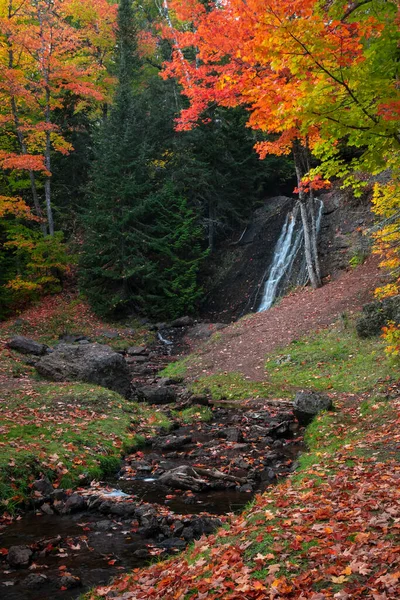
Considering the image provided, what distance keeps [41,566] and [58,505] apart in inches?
66.2

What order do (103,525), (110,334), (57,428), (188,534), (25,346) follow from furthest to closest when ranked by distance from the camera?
(110,334) < (25,346) < (57,428) < (103,525) < (188,534)

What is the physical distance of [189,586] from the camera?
165 inches

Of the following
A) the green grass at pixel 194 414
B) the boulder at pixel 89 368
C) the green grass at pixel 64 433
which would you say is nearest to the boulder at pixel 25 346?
the boulder at pixel 89 368

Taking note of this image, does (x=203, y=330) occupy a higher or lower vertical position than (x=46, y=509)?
higher

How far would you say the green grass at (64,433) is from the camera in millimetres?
7898

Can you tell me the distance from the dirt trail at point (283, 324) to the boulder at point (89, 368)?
2915 mm

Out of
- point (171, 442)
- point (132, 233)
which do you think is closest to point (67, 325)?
point (132, 233)

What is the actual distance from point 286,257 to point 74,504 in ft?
57.3

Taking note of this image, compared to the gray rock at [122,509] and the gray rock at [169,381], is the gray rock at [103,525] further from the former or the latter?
the gray rock at [169,381]

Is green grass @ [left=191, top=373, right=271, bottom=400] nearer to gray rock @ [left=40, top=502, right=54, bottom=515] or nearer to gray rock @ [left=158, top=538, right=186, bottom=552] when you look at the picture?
gray rock @ [left=40, top=502, right=54, bottom=515]

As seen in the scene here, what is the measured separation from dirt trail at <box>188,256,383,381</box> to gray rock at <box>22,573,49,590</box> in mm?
9959

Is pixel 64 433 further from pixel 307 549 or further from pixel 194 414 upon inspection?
pixel 307 549

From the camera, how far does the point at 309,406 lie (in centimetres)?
1061

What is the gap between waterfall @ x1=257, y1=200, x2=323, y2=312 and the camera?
71.8ft
